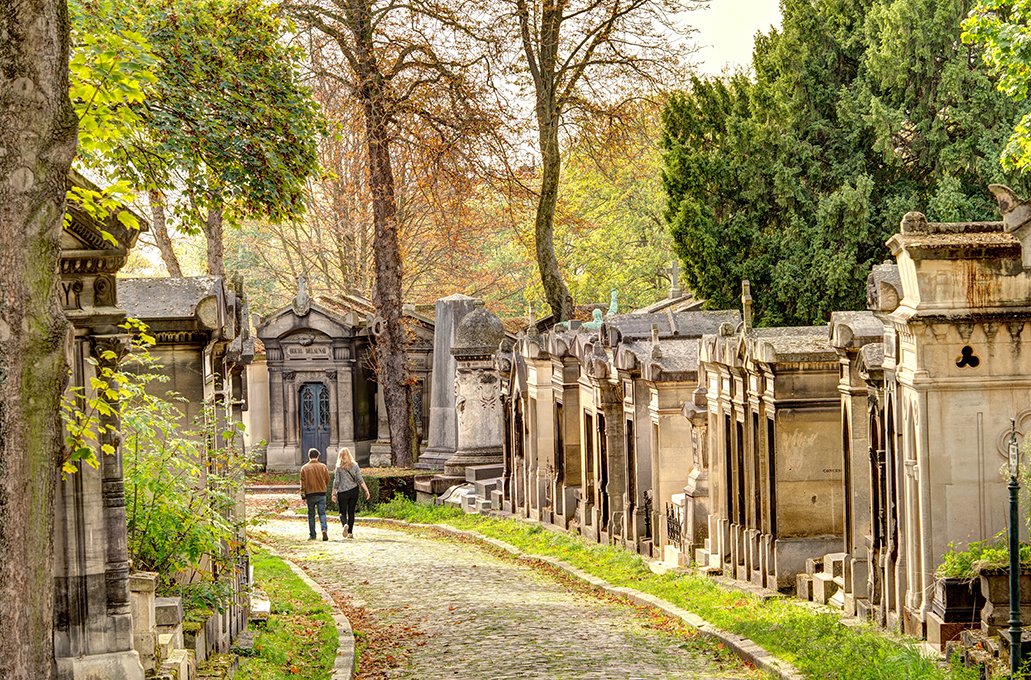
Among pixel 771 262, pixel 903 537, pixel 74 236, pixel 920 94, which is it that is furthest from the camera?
pixel 771 262

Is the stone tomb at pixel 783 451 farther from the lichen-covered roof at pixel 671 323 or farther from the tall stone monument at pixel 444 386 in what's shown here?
the tall stone monument at pixel 444 386

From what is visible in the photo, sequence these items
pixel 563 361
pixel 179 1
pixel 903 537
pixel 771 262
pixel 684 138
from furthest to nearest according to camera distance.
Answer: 1. pixel 684 138
2. pixel 771 262
3. pixel 563 361
4. pixel 179 1
5. pixel 903 537

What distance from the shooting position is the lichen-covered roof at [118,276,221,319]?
870 cm

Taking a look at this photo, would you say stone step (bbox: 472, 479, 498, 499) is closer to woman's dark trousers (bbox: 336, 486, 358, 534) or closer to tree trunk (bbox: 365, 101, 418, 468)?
woman's dark trousers (bbox: 336, 486, 358, 534)

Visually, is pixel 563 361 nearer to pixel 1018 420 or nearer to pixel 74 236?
pixel 1018 420

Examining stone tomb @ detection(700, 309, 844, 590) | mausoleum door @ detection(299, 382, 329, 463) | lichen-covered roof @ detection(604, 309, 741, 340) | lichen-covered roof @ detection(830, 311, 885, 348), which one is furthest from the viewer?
mausoleum door @ detection(299, 382, 329, 463)

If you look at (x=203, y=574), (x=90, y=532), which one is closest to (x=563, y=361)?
(x=203, y=574)

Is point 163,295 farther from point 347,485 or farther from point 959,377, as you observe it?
point 347,485

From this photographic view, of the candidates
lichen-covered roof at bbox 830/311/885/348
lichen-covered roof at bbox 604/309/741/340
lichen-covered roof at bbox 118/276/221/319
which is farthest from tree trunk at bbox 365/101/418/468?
lichen-covered roof at bbox 118/276/221/319

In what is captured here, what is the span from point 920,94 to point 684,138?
16.0 feet

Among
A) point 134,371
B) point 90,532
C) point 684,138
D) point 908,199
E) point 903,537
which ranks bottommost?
point 903,537

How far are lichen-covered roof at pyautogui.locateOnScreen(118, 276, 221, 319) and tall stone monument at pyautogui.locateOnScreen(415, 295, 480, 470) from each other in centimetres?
1579

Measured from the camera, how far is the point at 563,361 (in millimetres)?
18281

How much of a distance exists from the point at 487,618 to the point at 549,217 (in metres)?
13.2
